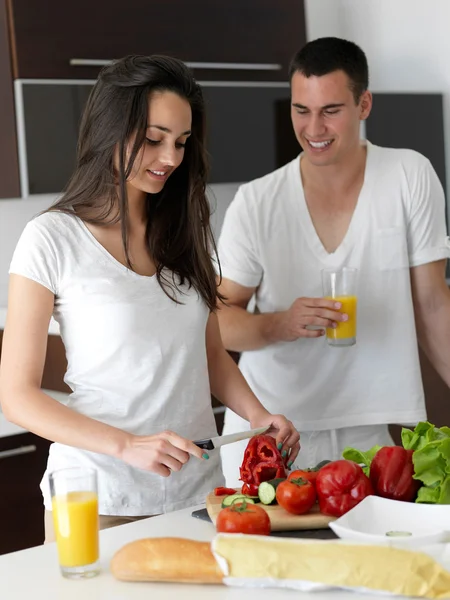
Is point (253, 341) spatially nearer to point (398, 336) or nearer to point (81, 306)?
point (398, 336)

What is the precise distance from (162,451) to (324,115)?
1125mm

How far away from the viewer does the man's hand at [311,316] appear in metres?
2.31

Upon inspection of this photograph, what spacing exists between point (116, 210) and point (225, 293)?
691 millimetres

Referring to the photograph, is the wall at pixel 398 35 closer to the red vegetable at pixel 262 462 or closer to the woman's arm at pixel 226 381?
the woman's arm at pixel 226 381

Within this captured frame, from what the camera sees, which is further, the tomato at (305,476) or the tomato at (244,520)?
the tomato at (305,476)

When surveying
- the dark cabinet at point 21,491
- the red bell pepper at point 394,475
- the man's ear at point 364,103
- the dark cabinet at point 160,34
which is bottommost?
the dark cabinet at point 21,491

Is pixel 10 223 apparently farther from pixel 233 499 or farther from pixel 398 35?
pixel 233 499

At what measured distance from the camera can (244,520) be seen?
150cm

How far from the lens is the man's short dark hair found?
7.97ft

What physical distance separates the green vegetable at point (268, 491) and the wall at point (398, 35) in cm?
290

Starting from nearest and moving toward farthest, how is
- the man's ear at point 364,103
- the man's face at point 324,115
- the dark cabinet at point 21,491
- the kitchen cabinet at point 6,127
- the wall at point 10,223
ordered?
the man's face at point 324,115
the man's ear at point 364,103
the dark cabinet at point 21,491
the kitchen cabinet at point 6,127
the wall at point 10,223

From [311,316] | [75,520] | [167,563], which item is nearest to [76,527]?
[75,520]

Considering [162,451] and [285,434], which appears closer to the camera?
[162,451]

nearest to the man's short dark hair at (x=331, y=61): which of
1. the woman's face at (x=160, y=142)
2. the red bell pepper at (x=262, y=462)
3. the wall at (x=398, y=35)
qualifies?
the woman's face at (x=160, y=142)
